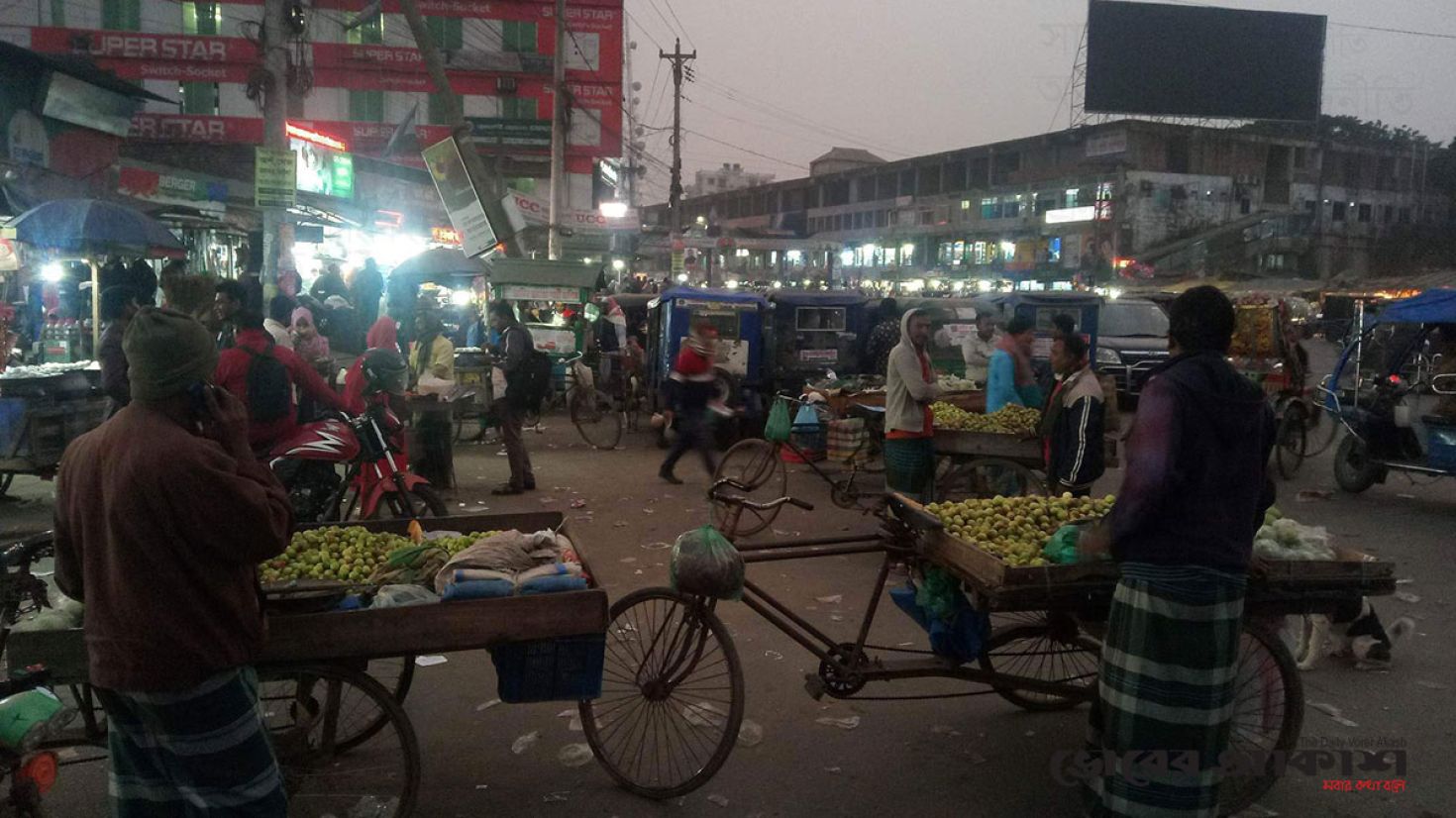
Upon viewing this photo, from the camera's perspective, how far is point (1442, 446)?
977cm

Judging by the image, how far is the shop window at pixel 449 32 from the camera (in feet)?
139

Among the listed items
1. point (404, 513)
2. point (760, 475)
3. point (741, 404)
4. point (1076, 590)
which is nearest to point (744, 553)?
point (1076, 590)

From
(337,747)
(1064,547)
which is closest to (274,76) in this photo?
(337,747)

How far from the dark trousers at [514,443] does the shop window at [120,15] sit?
40227mm

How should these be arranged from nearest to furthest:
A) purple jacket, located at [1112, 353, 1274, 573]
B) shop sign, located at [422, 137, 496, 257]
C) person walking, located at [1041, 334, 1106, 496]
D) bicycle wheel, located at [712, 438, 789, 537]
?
purple jacket, located at [1112, 353, 1274, 573] < person walking, located at [1041, 334, 1106, 496] < bicycle wheel, located at [712, 438, 789, 537] < shop sign, located at [422, 137, 496, 257]

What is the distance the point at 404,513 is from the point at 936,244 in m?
55.5

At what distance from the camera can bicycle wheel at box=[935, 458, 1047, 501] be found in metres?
8.31

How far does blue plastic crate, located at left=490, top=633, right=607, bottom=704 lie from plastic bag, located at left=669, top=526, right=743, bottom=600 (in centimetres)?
41

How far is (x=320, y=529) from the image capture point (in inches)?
182

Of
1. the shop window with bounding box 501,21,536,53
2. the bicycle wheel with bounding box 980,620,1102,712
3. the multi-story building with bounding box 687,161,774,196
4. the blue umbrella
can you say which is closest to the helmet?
the bicycle wheel with bounding box 980,620,1102,712

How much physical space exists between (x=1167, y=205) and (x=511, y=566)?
48.5 metres

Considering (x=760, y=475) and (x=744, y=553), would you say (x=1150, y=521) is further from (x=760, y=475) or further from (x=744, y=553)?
(x=760, y=475)

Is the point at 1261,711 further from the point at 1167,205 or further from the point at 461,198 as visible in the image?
the point at 1167,205

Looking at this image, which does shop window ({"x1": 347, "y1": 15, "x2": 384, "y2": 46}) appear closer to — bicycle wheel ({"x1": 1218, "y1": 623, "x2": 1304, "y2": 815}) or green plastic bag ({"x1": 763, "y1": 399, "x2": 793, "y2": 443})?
green plastic bag ({"x1": 763, "y1": 399, "x2": 793, "y2": 443})
